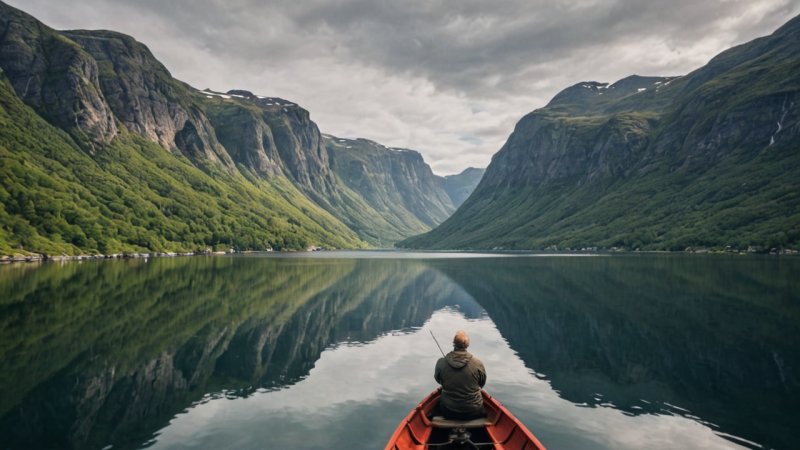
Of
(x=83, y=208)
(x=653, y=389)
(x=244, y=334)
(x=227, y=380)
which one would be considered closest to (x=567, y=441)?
(x=653, y=389)

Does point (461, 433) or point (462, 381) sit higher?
point (462, 381)

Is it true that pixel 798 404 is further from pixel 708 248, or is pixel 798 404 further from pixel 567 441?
pixel 708 248

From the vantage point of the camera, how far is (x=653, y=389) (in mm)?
27031

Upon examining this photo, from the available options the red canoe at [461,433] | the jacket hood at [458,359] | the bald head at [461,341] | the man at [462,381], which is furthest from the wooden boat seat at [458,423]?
the bald head at [461,341]

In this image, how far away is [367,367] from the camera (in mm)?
33188

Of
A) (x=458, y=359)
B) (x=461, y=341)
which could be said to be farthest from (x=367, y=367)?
(x=461, y=341)

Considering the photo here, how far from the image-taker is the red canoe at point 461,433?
52.5 feet

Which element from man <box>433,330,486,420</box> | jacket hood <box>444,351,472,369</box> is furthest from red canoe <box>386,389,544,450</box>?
jacket hood <box>444,351,472,369</box>

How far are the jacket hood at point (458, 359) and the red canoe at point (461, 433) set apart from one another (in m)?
2.18

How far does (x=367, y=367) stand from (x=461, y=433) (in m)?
A: 17.6

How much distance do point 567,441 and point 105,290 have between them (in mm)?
70673

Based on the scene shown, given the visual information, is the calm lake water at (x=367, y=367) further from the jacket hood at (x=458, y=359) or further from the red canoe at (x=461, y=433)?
the jacket hood at (x=458, y=359)

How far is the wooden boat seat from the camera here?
17.6m

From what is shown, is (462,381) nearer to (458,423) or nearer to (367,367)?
(458,423)
